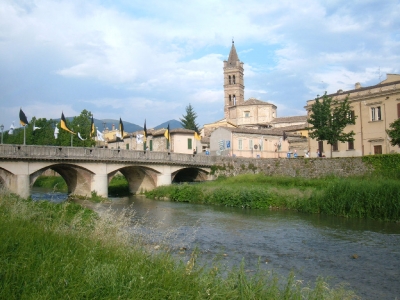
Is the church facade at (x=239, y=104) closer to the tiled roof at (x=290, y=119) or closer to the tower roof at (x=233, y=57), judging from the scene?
the tower roof at (x=233, y=57)

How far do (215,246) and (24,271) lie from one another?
11954 millimetres

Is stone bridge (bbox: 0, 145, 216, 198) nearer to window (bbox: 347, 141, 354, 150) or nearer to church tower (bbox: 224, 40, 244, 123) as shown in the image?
window (bbox: 347, 141, 354, 150)

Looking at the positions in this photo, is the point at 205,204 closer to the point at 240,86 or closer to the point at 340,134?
the point at 340,134

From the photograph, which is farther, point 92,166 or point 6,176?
point 92,166

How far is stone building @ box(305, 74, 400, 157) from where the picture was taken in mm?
44094

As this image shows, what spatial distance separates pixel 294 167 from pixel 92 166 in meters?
21.1

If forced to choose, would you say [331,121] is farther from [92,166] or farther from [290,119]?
[290,119]

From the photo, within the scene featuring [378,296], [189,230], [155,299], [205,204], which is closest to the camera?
[155,299]

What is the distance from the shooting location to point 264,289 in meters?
8.56

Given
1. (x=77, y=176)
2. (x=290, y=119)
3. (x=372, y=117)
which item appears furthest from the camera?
(x=290, y=119)

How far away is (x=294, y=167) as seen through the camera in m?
43.5

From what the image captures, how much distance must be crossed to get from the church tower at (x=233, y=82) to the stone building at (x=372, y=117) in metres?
56.4

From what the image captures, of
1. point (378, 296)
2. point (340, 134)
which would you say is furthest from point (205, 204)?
point (378, 296)

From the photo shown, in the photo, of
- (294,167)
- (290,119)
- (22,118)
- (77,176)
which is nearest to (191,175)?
(294,167)
